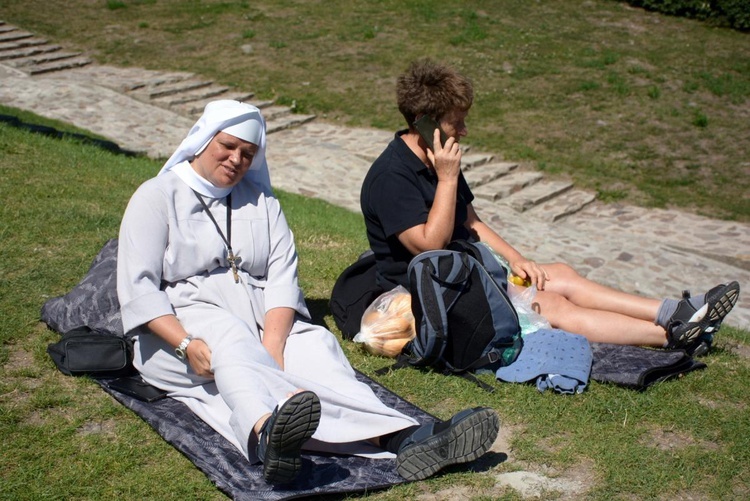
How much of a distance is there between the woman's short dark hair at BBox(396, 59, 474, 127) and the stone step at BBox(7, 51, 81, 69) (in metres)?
12.1

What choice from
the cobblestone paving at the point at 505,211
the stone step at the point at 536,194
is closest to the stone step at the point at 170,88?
the cobblestone paving at the point at 505,211

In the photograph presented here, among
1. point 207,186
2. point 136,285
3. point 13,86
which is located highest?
point 207,186

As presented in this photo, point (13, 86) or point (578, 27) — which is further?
point (578, 27)

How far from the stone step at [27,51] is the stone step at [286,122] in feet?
16.6

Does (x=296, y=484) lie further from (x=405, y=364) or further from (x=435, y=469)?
(x=405, y=364)

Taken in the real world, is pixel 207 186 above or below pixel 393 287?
above

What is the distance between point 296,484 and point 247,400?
1.32 feet

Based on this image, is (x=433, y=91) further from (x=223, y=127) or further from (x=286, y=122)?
(x=286, y=122)

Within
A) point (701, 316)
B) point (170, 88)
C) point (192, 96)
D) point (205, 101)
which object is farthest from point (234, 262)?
point (170, 88)

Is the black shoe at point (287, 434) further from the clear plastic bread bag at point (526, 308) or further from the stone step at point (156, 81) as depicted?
the stone step at point (156, 81)

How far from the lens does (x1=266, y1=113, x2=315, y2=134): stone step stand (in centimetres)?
1391

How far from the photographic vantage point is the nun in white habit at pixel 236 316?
3.65 meters

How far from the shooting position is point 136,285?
3.96 m

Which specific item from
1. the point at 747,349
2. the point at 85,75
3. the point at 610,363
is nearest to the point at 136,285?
the point at 610,363
